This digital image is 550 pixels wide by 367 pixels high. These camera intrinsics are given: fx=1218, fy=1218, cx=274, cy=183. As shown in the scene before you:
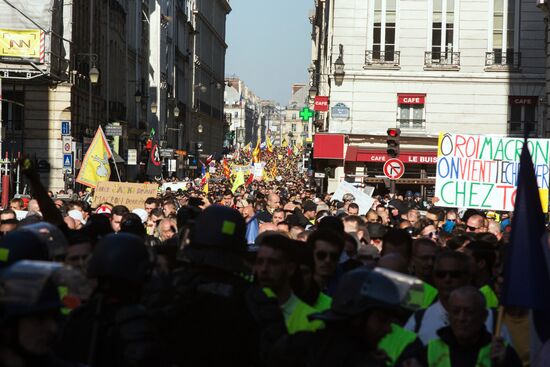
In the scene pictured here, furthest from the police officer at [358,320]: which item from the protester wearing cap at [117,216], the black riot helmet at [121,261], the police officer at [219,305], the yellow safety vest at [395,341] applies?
the protester wearing cap at [117,216]

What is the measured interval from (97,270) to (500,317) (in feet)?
7.50

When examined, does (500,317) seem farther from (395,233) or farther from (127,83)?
(127,83)

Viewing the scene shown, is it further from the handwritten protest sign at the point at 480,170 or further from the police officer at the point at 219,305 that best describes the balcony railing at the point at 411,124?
the police officer at the point at 219,305

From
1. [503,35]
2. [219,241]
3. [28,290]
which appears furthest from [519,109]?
[28,290]

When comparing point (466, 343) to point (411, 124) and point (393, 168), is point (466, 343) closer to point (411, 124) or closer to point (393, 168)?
point (393, 168)

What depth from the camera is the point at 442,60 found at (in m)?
47.3

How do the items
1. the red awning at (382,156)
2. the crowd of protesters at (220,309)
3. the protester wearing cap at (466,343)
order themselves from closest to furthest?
the crowd of protesters at (220,309)
the protester wearing cap at (466,343)
the red awning at (382,156)

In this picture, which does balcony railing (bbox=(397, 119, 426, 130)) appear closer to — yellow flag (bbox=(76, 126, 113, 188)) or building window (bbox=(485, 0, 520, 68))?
building window (bbox=(485, 0, 520, 68))

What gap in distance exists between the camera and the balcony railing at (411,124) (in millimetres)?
47250

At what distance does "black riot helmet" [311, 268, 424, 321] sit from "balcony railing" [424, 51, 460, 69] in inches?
1674

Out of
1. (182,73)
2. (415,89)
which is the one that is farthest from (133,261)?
(182,73)

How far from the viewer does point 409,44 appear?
47.4m

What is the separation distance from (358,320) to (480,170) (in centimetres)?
1478

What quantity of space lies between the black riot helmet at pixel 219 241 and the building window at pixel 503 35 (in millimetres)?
42014
